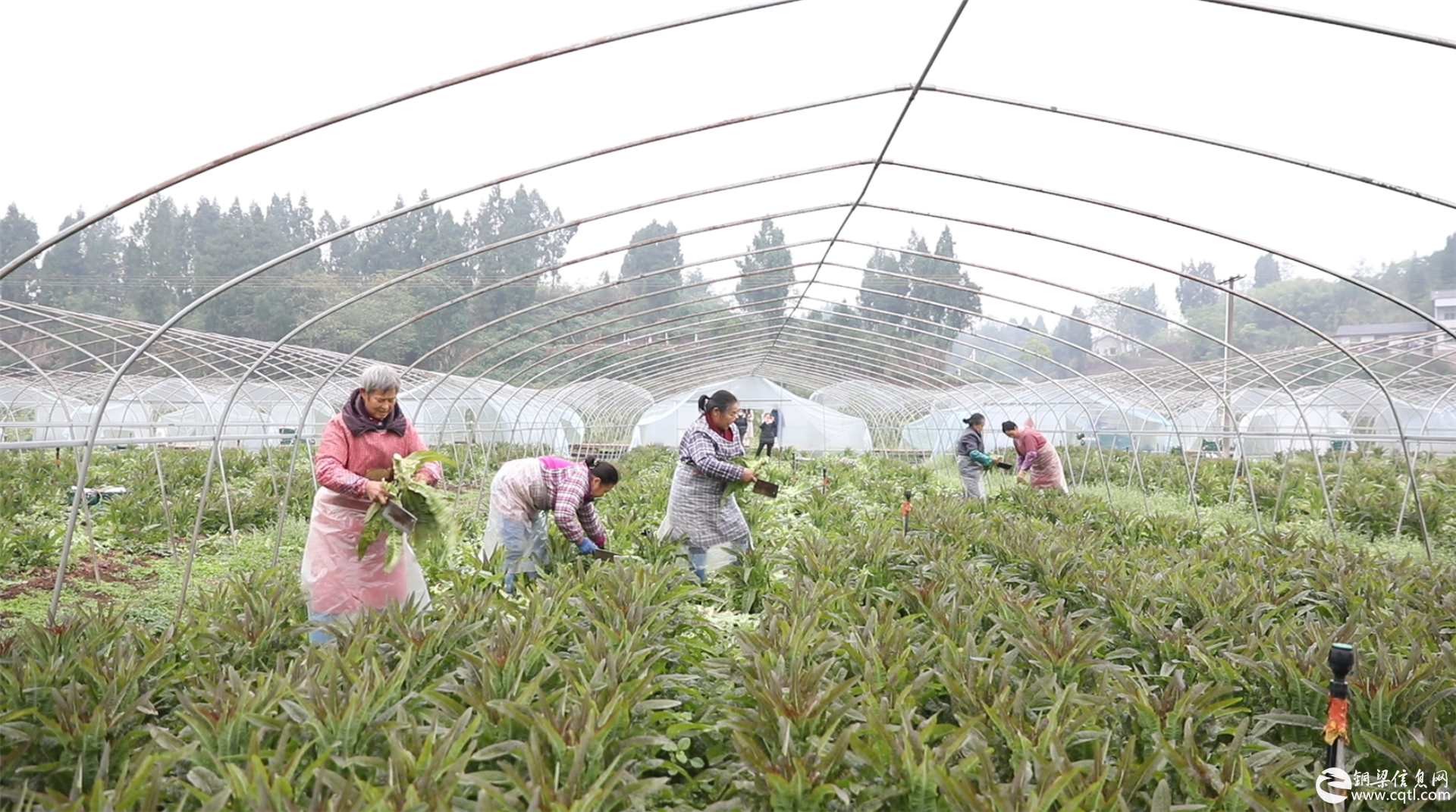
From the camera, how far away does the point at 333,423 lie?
→ 480 cm

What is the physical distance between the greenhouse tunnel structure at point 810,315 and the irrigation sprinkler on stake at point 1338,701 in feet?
9.17

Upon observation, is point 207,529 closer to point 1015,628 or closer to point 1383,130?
point 1015,628

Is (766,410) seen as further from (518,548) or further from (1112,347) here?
(518,548)

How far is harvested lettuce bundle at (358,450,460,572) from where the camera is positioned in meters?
4.67

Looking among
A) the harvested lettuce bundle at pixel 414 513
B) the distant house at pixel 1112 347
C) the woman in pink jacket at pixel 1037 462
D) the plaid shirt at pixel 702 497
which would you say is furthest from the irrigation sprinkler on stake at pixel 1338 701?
the distant house at pixel 1112 347

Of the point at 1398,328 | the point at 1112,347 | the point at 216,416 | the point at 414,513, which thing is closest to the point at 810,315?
the point at 216,416

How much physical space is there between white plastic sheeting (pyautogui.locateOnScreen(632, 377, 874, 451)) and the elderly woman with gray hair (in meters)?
23.6

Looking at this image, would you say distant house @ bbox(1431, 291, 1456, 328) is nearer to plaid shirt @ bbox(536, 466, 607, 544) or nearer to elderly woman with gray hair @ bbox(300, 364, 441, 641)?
plaid shirt @ bbox(536, 466, 607, 544)

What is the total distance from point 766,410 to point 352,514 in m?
24.8

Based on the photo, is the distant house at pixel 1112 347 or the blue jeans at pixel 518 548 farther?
the distant house at pixel 1112 347

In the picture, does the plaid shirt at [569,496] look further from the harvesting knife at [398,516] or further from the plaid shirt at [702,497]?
the harvesting knife at [398,516]

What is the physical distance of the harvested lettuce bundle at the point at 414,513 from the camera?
467 cm

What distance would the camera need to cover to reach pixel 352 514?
4820 mm

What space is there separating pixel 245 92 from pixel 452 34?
6.95ft
